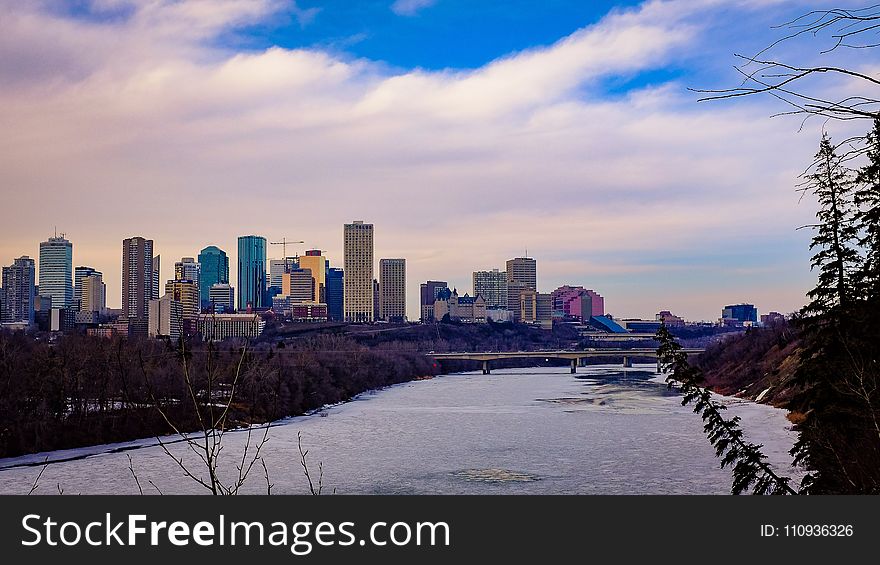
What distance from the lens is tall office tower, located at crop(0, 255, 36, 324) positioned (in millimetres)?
111438

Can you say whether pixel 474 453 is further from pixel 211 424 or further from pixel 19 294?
pixel 19 294

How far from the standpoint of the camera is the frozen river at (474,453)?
85.0 ft

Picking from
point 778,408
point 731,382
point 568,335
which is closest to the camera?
point 778,408

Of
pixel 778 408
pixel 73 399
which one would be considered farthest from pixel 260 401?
pixel 778 408

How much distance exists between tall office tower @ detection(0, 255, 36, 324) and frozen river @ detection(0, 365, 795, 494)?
7422cm

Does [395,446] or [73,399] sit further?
[73,399]

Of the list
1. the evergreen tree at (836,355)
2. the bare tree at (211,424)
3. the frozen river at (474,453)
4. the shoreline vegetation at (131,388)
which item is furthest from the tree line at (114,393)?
the evergreen tree at (836,355)

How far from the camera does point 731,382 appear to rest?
244ft

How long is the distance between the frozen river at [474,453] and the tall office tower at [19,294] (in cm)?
7422

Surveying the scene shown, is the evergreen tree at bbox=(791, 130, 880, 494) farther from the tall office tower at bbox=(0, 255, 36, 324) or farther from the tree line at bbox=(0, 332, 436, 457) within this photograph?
the tall office tower at bbox=(0, 255, 36, 324)

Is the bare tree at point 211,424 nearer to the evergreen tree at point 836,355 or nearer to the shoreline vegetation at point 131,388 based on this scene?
the shoreline vegetation at point 131,388
